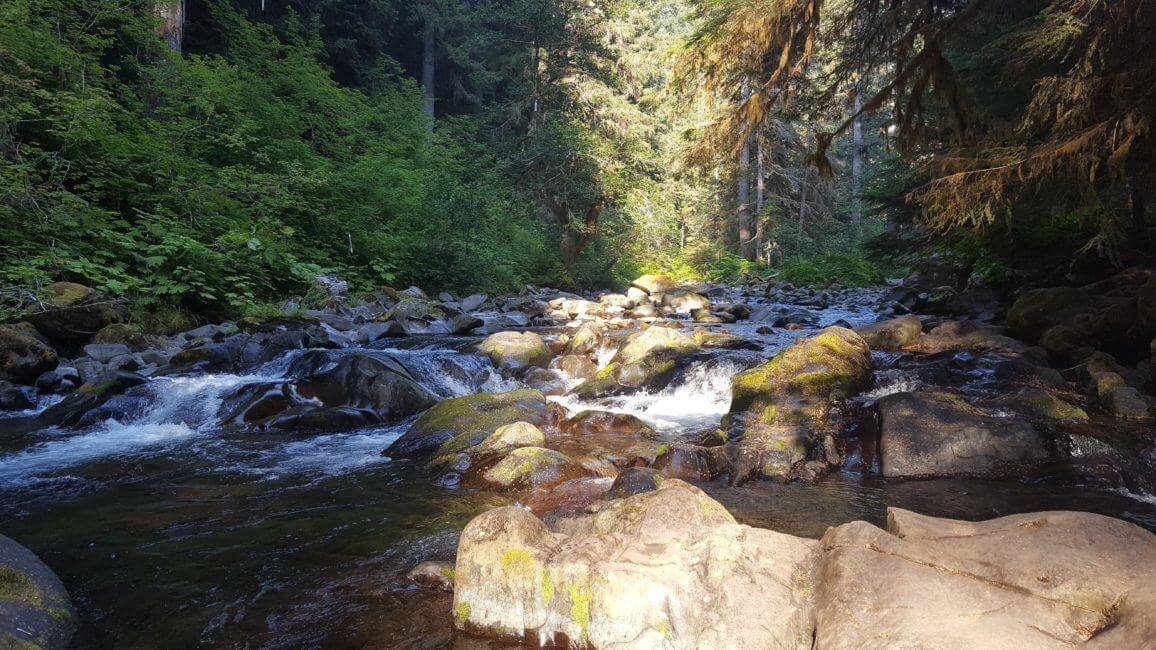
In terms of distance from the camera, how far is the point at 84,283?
373 inches

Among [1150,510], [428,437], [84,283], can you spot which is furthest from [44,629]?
[84,283]

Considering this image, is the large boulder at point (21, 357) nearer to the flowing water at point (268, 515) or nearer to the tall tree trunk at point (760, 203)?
the flowing water at point (268, 515)

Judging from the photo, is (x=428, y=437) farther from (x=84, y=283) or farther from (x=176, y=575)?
(x=84, y=283)

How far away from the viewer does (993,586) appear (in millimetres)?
2051

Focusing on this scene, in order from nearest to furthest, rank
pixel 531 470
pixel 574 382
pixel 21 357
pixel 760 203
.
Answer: pixel 531 470 → pixel 21 357 → pixel 574 382 → pixel 760 203

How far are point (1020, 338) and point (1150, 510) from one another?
16.4 feet

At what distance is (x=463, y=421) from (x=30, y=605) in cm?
371

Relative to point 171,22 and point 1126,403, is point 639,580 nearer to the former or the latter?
point 1126,403

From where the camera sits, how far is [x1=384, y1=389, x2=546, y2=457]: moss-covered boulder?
5.71 meters

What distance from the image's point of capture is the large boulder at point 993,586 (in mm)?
1838

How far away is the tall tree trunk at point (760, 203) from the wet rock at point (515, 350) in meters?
19.5

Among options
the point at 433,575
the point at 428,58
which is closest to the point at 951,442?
the point at 433,575

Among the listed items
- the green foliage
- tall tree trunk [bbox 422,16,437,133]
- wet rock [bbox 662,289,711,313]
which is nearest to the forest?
wet rock [bbox 662,289,711,313]

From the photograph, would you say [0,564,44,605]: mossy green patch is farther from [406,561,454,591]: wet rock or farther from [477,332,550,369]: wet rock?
[477,332,550,369]: wet rock
